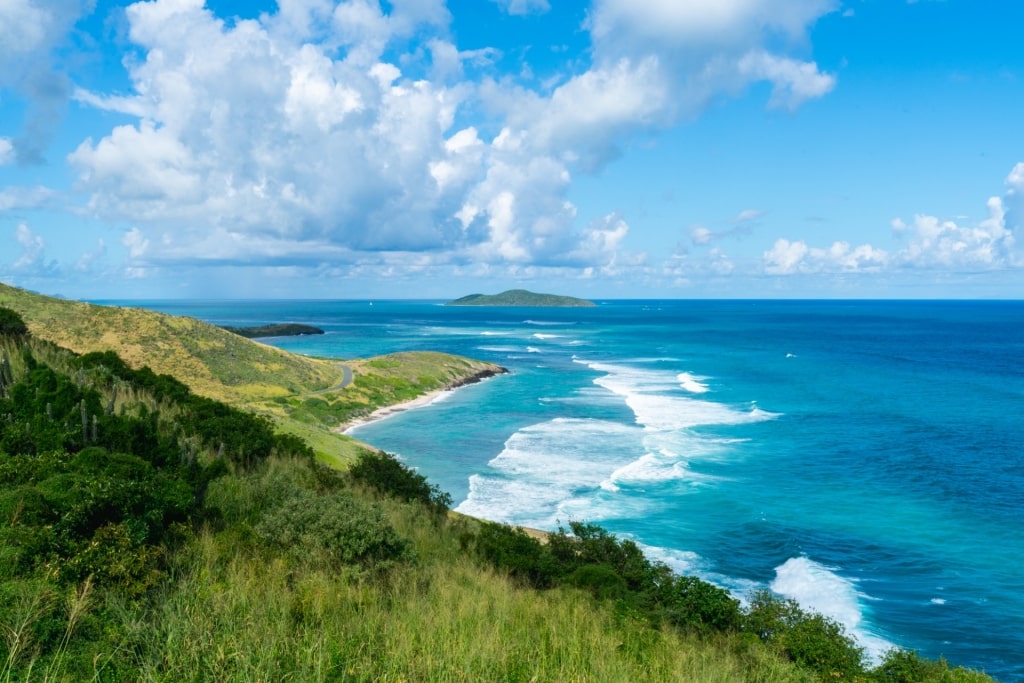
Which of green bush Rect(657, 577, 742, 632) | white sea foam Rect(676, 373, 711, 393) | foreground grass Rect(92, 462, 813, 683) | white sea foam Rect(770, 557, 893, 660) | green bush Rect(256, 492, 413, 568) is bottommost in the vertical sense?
white sea foam Rect(770, 557, 893, 660)

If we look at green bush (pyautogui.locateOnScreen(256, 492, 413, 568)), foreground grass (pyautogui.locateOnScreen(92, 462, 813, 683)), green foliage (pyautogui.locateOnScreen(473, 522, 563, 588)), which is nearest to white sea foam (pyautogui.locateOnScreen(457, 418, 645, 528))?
green foliage (pyautogui.locateOnScreen(473, 522, 563, 588))

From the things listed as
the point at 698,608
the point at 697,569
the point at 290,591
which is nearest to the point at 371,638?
the point at 290,591

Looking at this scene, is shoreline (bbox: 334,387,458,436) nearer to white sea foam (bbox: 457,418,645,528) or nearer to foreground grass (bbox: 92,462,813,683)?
white sea foam (bbox: 457,418,645,528)

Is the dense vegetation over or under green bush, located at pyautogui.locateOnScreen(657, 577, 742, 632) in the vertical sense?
over

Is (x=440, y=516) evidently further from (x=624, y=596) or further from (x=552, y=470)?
(x=552, y=470)

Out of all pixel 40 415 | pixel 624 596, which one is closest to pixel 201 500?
pixel 40 415

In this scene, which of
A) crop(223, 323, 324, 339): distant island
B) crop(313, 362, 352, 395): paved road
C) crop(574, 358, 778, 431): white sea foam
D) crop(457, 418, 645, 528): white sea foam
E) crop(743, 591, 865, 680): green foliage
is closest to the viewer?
crop(743, 591, 865, 680): green foliage

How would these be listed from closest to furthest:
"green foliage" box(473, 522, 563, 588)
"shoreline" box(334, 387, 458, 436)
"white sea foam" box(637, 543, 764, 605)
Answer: "green foliage" box(473, 522, 563, 588) < "white sea foam" box(637, 543, 764, 605) < "shoreline" box(334, 387, 458, 436)
